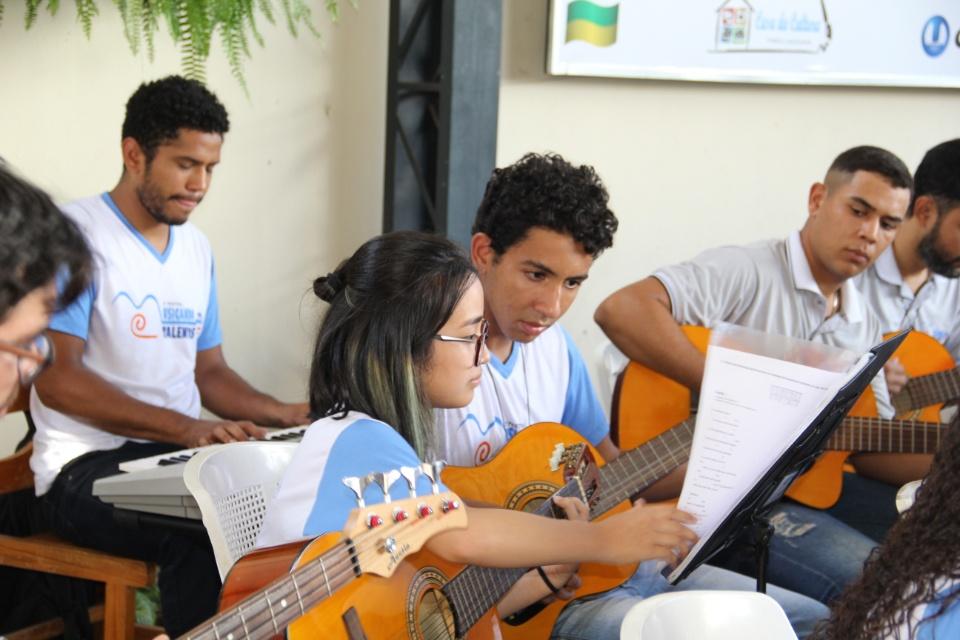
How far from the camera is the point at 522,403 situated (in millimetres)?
2348

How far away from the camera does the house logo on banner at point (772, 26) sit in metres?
4.23

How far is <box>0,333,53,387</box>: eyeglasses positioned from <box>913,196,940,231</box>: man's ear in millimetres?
2862

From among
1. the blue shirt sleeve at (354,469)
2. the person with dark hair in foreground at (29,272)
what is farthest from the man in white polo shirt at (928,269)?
the person with dark hair in foreground at (29,272)

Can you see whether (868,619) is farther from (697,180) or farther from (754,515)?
(697,180)

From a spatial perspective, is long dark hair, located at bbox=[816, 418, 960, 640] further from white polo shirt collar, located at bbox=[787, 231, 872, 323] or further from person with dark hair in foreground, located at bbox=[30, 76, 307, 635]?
white polo shirt collar, located at bbox=[787, 231, 872, 323]

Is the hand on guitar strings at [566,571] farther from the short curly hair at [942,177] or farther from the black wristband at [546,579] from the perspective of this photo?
the short curly hair at [942,177]

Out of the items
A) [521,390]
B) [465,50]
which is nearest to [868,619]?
[521,390]

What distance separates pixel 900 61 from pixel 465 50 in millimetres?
2029

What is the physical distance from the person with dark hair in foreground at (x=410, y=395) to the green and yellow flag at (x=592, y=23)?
7.56 feet

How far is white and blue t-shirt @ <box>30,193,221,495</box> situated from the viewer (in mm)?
2619

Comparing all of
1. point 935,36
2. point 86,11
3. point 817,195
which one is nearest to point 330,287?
point 86,11

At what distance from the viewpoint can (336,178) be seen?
3955mm

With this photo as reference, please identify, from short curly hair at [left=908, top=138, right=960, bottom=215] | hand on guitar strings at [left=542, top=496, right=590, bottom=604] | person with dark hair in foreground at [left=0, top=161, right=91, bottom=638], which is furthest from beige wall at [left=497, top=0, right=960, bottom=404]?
person with dark hair in foreground at [left=0, top=161, right=91, bottom=638]

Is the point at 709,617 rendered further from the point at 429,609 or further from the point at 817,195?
the point at 817,195
